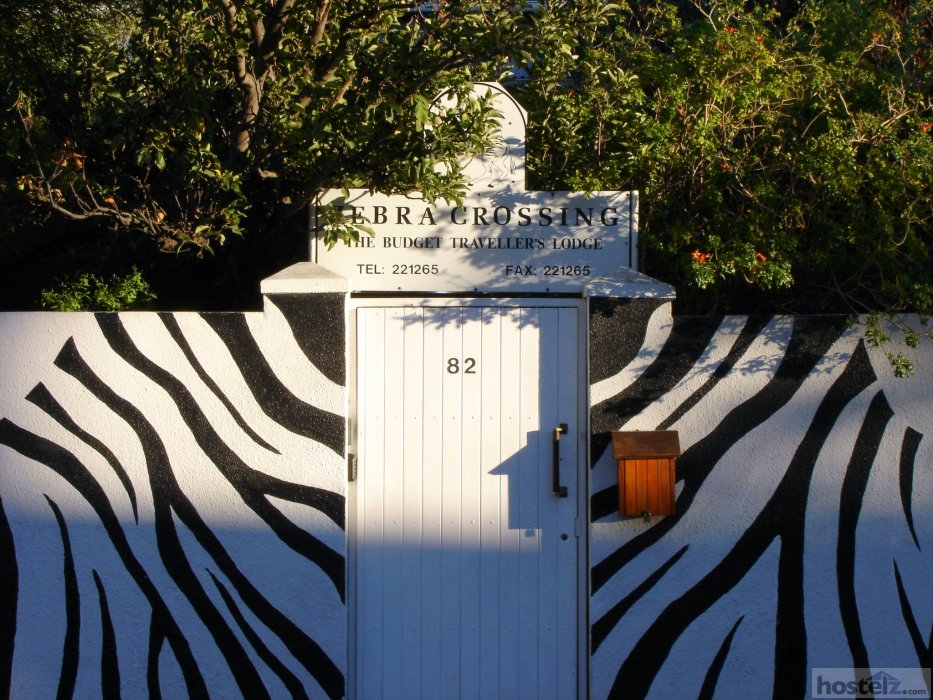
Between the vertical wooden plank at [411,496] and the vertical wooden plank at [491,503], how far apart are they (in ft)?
1.06

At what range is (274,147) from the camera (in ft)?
16.4

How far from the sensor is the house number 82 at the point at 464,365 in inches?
190

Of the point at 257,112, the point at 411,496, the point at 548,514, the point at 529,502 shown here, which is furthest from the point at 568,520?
the point at 257,112

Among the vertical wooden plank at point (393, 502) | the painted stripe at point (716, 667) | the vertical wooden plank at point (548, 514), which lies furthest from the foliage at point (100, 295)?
the painted stripe at point (716, 667)

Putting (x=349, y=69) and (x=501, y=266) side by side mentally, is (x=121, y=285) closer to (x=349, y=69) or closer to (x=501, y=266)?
(x=349, y=69)

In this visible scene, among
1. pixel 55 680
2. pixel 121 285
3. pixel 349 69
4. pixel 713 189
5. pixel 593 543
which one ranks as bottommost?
pixel 55 680

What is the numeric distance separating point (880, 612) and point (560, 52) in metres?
3.23

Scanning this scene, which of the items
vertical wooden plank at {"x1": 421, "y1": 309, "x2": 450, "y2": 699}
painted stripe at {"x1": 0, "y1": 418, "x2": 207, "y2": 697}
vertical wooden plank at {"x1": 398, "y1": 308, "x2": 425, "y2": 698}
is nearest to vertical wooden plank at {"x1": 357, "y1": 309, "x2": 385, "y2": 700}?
vertical wooden plank at {"x1": 398, "y1": 308, "x2": 425, "y2": 698}

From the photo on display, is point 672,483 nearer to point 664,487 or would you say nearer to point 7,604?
point 664,487

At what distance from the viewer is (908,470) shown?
4645 millimetres

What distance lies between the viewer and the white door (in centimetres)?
478

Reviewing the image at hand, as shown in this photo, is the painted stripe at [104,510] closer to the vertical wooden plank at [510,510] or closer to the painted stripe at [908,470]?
the vertical wooden plank at [510,510]

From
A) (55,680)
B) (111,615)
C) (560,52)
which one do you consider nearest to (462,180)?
(560,52)

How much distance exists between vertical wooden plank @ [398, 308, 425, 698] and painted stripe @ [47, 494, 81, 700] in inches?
64.3
